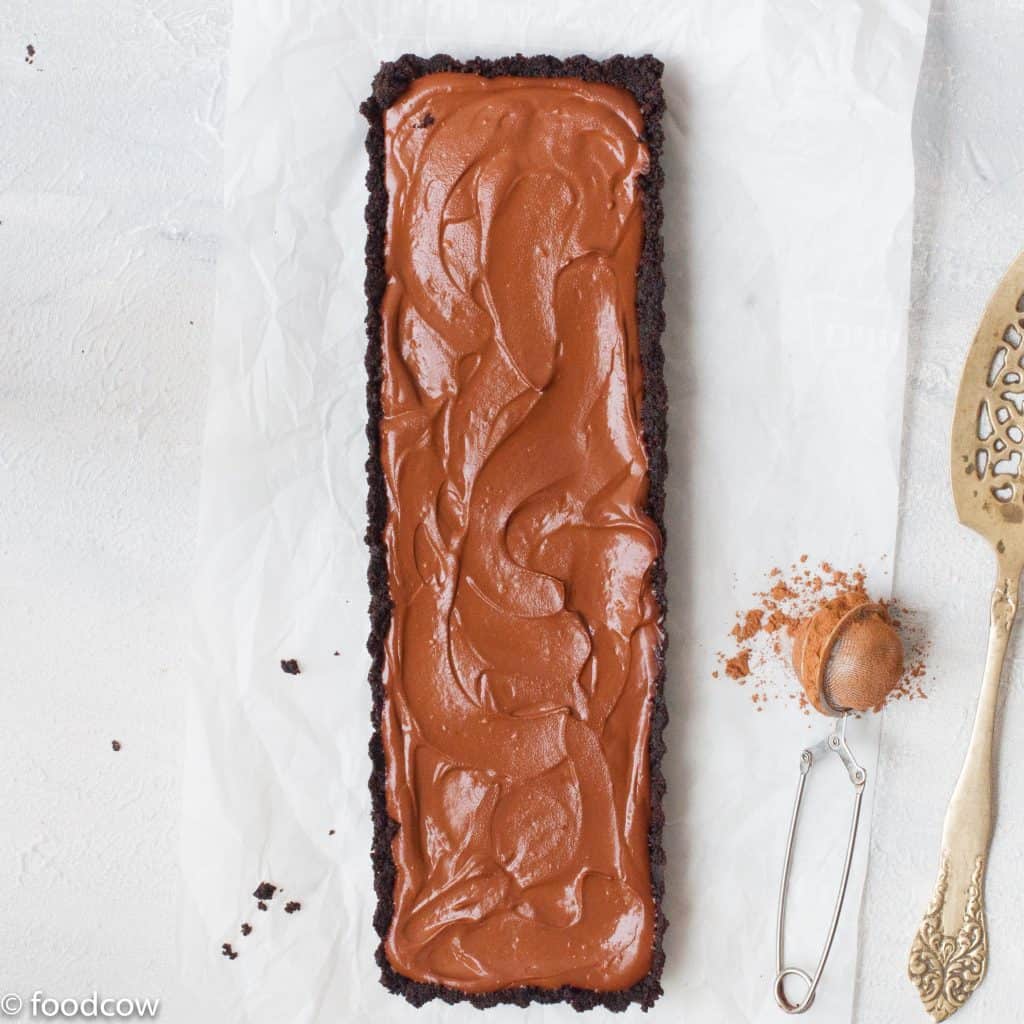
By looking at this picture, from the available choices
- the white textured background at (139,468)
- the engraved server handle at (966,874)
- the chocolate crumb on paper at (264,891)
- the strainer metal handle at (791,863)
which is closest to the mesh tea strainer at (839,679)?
the strainer metal handle at (791,863)

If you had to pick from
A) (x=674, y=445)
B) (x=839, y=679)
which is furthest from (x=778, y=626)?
(x=674, y=445)

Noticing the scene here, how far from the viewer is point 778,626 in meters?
2.71

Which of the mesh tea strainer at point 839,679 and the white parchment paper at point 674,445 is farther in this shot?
the white parchment paper at point 674,445

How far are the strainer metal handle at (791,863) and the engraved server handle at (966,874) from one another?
0.28m

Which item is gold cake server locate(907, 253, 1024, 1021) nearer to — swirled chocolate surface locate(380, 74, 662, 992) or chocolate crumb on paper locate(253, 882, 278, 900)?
swirled chocolate surface locate(380, 74, 662, 992)

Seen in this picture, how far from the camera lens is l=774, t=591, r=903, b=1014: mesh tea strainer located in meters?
2.52

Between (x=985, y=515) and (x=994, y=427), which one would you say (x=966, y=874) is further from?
(x=994, y=427)

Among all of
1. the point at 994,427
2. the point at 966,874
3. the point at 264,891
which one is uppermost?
the point at 994,427

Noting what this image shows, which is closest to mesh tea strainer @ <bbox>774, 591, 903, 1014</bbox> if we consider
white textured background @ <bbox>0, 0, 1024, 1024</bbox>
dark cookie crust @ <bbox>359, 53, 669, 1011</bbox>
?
white textured background @ <bbox>0, 0, 1024, 1024</bbox>

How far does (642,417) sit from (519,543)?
0.49 m

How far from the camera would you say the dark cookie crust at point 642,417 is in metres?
2.53

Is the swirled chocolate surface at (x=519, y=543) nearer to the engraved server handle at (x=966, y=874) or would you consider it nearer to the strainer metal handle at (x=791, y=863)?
the strainer metal handle at (x=791, y=863)

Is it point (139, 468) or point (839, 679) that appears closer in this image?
point (839, 679)

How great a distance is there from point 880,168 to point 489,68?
1163mm
